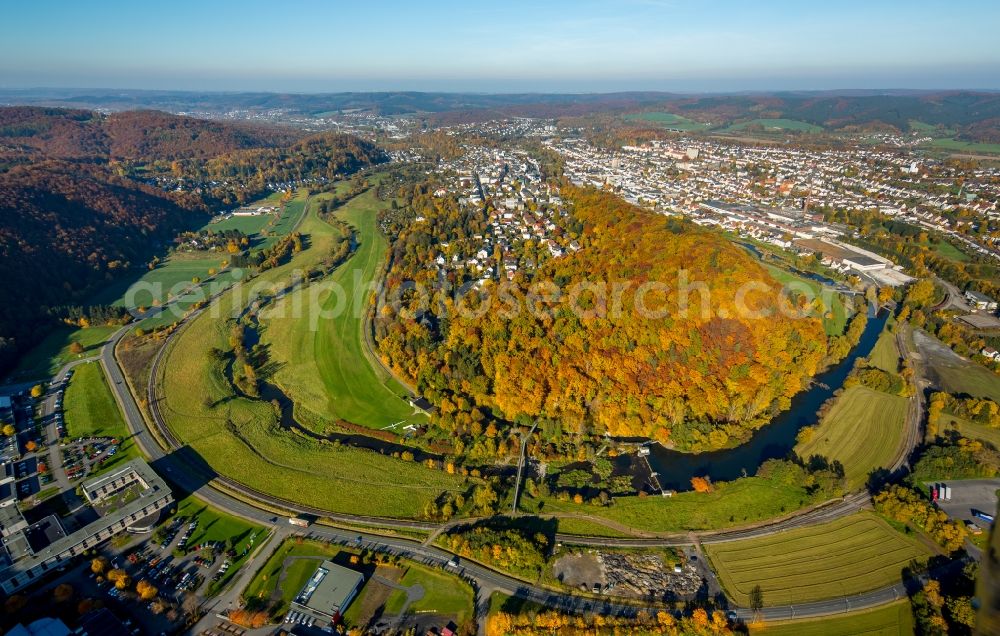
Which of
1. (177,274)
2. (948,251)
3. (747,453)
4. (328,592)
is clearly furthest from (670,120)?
(328,592)

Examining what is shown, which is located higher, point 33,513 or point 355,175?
point 355,175

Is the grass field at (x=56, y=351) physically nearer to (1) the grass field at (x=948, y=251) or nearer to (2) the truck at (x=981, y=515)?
(2) the truck at (x=981, y=515)

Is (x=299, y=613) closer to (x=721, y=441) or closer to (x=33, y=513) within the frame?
(x=33, y=513)

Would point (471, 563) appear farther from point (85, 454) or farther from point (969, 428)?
point (969, 428)

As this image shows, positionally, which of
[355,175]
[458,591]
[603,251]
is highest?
[355,175]

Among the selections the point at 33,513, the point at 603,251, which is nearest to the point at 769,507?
the point at 603,251

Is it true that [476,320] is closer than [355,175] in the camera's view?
Yes

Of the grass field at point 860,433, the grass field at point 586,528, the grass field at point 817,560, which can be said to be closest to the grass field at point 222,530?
the grass field at point 586,528
